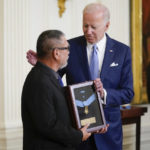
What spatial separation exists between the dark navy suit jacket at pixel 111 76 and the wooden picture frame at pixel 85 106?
411 mm

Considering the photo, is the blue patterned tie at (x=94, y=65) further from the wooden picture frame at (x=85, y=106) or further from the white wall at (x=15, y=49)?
the white wall at (x=15, y=49)

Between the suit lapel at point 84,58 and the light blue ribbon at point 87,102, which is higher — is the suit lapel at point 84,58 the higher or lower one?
the higher one

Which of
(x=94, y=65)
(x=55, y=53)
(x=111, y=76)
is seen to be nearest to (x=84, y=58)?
(x=94, y=65)

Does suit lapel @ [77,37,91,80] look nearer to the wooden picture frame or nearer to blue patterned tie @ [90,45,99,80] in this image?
blue patterned tie @ [90,45,99,80]

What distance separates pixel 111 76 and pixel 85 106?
63cm

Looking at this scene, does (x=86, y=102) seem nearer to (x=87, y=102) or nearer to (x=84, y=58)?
(x=87, y=102)

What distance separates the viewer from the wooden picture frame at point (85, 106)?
8.20 ft

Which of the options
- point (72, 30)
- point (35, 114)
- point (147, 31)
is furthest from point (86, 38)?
point (147, 31)

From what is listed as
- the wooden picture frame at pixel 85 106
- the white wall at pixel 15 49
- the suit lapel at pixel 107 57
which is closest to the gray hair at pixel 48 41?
the wooden picture frame at pixel 85 106

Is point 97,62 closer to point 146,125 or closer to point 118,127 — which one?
point 118,127

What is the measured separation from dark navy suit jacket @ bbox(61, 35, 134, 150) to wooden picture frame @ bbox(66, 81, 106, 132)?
411 mm

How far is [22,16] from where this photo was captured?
511 centimetres

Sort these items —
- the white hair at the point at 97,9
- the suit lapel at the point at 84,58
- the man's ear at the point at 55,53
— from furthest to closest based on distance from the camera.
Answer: the suit lapel at the point at 84,58
the white hair at the point at 97,9
the man's ear at the point at 55,53

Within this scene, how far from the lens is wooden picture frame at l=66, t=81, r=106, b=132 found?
2.50 meters
